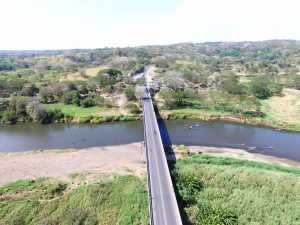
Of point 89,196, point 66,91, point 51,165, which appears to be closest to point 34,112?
point 66,91

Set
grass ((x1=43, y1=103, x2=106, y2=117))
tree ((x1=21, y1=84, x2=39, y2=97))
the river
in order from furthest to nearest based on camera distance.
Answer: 1. tree ((x1=21, y1=84, x2=39, y2=97))
2. grass ((x1=43, y1=103, x2=106, y2=117))
3. the river

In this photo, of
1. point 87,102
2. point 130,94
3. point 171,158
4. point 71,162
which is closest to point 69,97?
point 87,102

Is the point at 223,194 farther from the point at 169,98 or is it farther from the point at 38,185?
the point at 169,98

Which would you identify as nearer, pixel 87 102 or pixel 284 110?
pixel 284 110

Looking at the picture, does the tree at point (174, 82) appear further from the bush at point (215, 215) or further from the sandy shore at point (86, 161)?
the bush at point (215, 215)

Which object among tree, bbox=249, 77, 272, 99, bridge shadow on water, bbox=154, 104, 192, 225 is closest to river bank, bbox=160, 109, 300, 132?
bridge shadow on water, bbox=154, 104, 192, 225

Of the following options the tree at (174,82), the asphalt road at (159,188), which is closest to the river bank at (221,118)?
the tree at (174,82)

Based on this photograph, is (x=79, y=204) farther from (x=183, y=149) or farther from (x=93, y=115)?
(x=93, y=115)

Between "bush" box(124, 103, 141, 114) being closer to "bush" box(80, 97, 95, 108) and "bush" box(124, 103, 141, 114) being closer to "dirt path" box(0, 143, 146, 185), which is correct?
"bush" box(80, 97, 95, 108)
